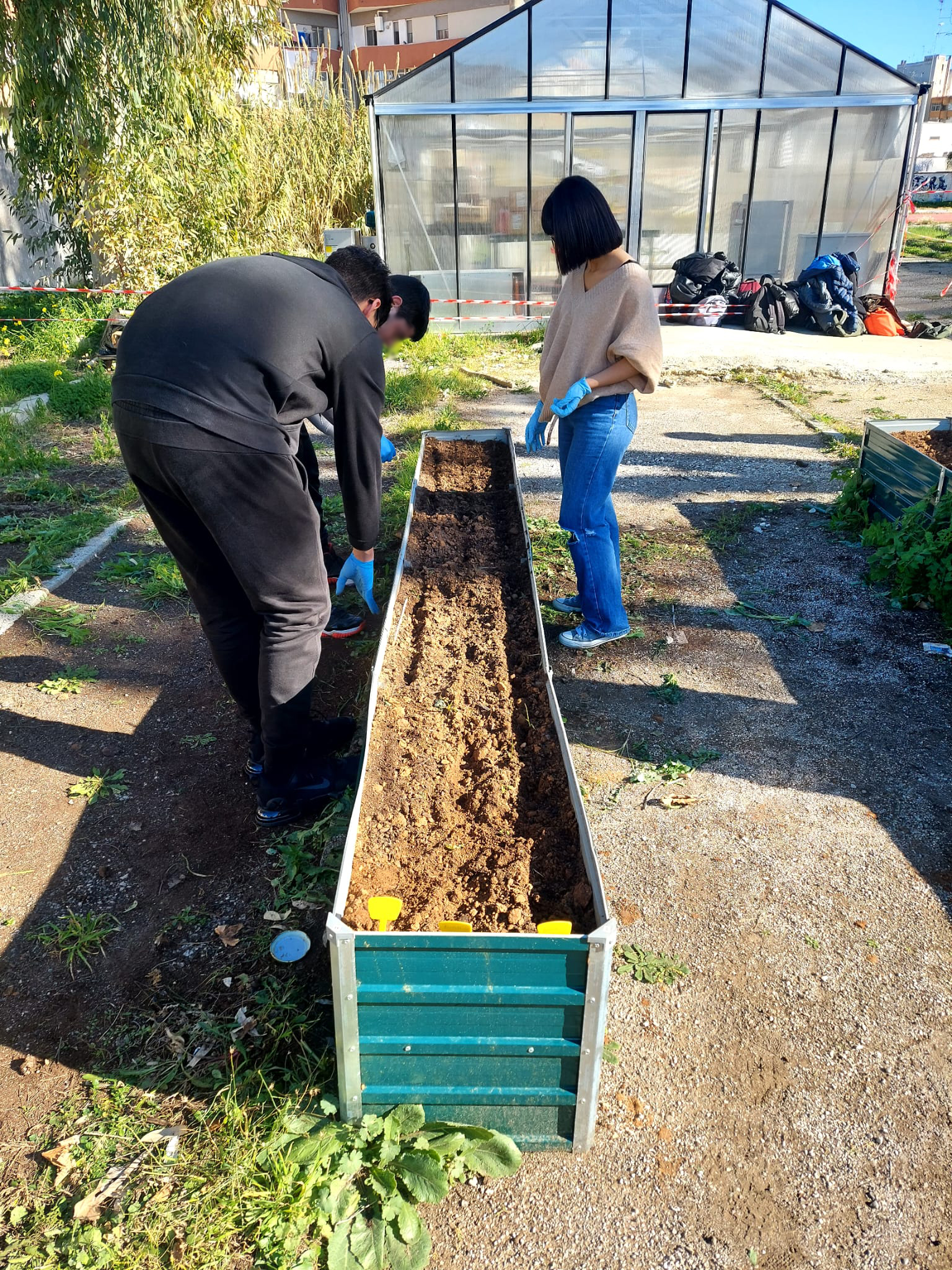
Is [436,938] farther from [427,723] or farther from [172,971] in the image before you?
[427,723]

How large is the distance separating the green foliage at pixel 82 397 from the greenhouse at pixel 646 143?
608 centimetres

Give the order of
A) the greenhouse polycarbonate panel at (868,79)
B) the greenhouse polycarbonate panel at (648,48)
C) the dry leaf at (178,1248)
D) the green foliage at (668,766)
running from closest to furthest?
the dry leaf at (178,1248)
the green foliage at (668,766)
the greenhouse polycarbonate panel at (648,48)
the greenhouse polycarbonate panel at (868,79)

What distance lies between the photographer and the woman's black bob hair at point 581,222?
11.3 ft

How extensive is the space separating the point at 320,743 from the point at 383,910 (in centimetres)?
118

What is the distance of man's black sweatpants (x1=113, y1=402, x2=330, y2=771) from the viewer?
239 cm

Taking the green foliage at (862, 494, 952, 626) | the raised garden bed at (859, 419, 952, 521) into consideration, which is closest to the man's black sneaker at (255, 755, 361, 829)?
the green foliage at (862, 494, 952, 626)

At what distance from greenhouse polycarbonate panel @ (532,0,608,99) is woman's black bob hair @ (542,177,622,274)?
10.6m

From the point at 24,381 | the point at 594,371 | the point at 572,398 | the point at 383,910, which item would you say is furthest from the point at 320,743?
the point at 24,381

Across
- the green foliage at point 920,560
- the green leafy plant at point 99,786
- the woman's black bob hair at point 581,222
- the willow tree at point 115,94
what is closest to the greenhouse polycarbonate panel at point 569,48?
the willow tree at point 115,94

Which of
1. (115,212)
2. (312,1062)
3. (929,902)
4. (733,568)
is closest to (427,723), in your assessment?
(312,1062)

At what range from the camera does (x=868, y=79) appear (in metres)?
12.4

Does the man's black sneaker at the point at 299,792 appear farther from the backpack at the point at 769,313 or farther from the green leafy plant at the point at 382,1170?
the backpack at the point at 769,313

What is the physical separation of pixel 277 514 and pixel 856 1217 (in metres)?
2.22

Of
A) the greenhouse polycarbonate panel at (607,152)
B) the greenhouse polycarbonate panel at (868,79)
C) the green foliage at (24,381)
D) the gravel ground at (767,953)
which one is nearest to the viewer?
the gravel ground at (767,953)
